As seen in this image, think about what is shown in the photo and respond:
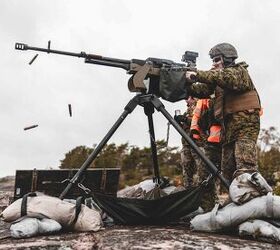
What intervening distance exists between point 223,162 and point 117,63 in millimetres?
1785

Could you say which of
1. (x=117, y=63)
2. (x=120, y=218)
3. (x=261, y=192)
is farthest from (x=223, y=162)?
(x=117, y=63)

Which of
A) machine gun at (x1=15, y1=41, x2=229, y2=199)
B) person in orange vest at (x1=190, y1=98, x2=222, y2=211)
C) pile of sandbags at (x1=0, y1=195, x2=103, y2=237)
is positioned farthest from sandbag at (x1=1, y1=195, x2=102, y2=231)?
person in orange vest at (x1=190, y1=98, x2=222, y2=211)

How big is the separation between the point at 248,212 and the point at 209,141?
160 cm

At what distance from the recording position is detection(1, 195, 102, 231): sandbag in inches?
177

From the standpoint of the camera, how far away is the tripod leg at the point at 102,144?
4922 mm

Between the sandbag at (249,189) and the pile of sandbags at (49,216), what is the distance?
4.78 ft

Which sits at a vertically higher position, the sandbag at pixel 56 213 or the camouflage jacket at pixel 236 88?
the camouflage jacket at pixel 236 88

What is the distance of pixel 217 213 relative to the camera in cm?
449

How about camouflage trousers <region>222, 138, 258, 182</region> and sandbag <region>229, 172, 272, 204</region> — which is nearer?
sandbag <region>229, 172, 272, 204</region>

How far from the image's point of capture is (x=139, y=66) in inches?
218

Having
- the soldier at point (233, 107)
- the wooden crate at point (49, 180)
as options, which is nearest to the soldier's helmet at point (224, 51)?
the soldier at point (233, 107)

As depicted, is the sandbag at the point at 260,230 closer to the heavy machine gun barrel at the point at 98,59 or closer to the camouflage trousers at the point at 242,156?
the camouflage trousers at the point at 242,156

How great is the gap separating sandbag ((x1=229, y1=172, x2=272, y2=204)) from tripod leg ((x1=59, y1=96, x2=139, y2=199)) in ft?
5.00

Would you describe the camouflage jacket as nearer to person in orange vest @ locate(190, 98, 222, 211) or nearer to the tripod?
person in orange vest @ locate(190, 98, 222, 211)
